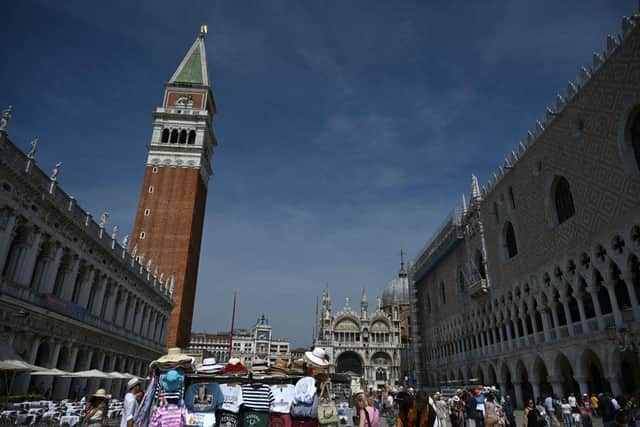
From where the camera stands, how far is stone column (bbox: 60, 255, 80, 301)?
→ 71.3ft

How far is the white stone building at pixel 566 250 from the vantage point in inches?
753

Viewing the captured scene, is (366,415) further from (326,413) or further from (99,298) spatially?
(99,298)

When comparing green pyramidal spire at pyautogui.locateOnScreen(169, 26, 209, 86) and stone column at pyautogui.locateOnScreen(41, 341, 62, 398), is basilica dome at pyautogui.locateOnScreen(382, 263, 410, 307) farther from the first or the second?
stone column at pyautogui.locateOnScreen(41, 341, 62, 398)

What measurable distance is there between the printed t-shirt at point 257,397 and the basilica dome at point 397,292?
70109mm

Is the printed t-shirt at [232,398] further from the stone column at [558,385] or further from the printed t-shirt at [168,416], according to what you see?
the stone column at [558,385]

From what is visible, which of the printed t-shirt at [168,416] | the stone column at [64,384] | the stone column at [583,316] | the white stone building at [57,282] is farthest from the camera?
the stone column at [64,384]

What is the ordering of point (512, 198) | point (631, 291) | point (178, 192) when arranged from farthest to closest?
point (178, 192) < point (512, 198) < point (631, 291)

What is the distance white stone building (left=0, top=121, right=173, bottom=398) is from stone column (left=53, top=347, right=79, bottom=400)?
5 centimetres

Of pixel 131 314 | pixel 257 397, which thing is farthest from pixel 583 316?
pixel 131 314

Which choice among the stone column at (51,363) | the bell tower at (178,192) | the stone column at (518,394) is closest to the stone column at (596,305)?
the stone column at (518,394)

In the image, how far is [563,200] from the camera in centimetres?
2420

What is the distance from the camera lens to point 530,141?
27.4 meters

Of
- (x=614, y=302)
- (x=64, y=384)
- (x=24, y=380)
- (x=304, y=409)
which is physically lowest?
(x=304, y=409)

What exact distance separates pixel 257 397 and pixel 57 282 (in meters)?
Result: 19.8
